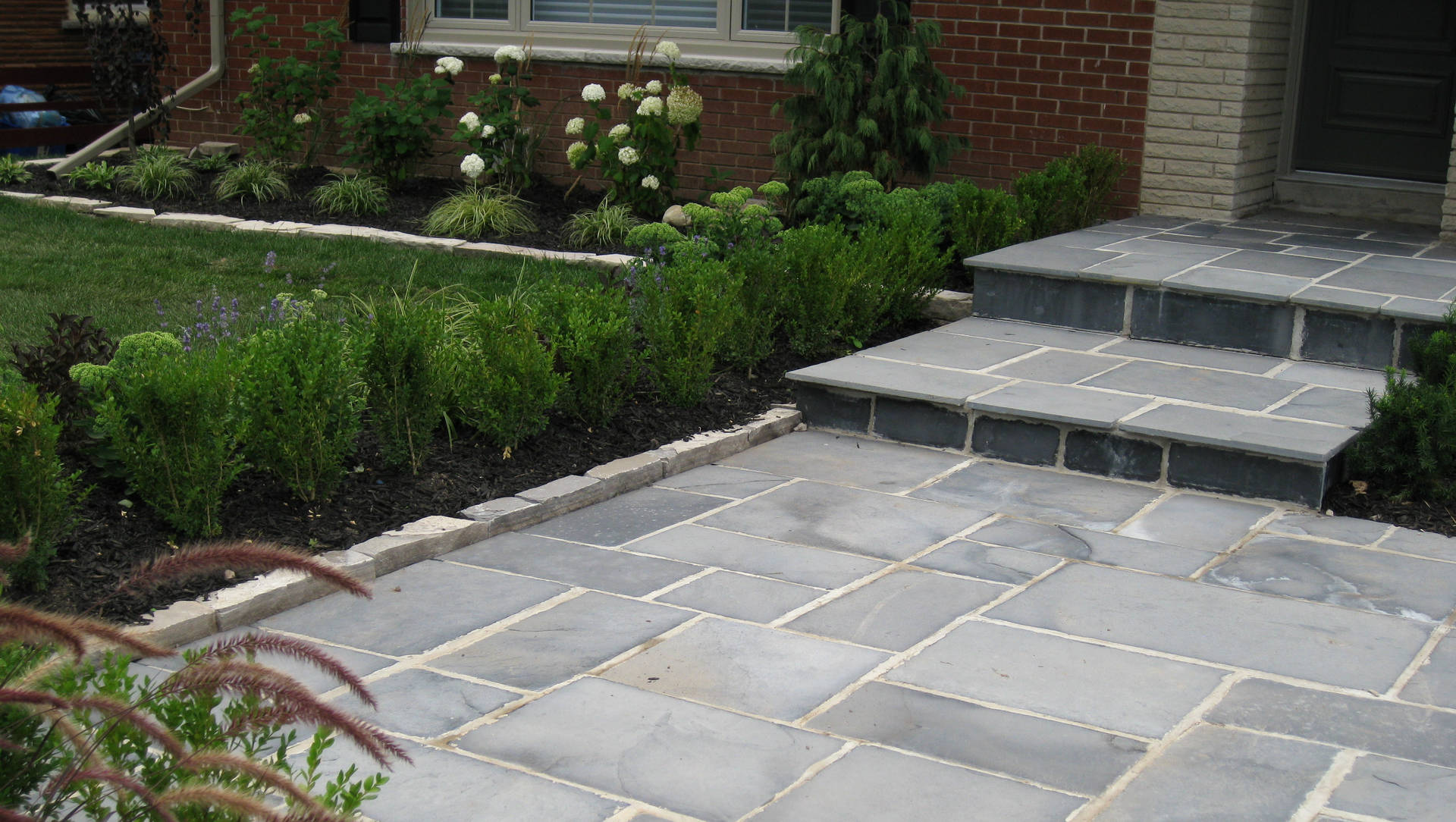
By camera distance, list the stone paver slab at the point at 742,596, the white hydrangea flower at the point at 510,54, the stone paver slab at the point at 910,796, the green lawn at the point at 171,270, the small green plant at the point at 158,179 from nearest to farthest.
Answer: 1. the stone paver slab at the point at 910,796
2. the stone paver slab at the point at 742,596
3. the green lawn at the point at 171,270
4. the white hydrangea flower at the point at 510,54
5. the small green plant at the point at 158,179

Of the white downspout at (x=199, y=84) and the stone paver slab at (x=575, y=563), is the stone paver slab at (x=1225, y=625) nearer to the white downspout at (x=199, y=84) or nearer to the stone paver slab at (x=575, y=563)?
the stone paver slab at (x=575, y=563)

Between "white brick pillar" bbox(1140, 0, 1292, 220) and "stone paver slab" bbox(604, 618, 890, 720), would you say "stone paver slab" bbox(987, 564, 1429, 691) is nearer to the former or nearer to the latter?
"stone paver slab" bbox(604, 618, 890, 720)

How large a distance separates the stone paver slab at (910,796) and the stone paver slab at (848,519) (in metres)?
1.30

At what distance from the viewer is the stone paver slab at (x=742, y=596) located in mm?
3754

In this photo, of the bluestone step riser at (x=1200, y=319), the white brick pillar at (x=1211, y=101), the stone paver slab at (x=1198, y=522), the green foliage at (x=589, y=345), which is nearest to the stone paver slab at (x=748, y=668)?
the stone paver slab at (x=1198, y=522)

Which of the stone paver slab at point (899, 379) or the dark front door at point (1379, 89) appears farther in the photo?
the dark front door at point (1379, 89)

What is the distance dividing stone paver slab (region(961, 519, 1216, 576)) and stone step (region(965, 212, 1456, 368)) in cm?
202

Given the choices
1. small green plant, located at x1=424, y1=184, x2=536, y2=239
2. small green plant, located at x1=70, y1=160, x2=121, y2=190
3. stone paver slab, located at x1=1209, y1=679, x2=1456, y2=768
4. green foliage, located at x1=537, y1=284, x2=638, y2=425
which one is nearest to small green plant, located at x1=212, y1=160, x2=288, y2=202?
small green plant, located at x1=70, y1=160, x2=121, y2=190

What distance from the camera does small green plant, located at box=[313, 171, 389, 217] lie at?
29.7 ft

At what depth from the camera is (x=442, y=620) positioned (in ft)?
12.0

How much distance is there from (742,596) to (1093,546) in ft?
3.84

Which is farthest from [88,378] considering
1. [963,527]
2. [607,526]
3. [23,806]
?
[963,527]

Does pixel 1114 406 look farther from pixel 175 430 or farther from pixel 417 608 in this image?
pixel 175 430

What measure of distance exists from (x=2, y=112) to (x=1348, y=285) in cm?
1145
